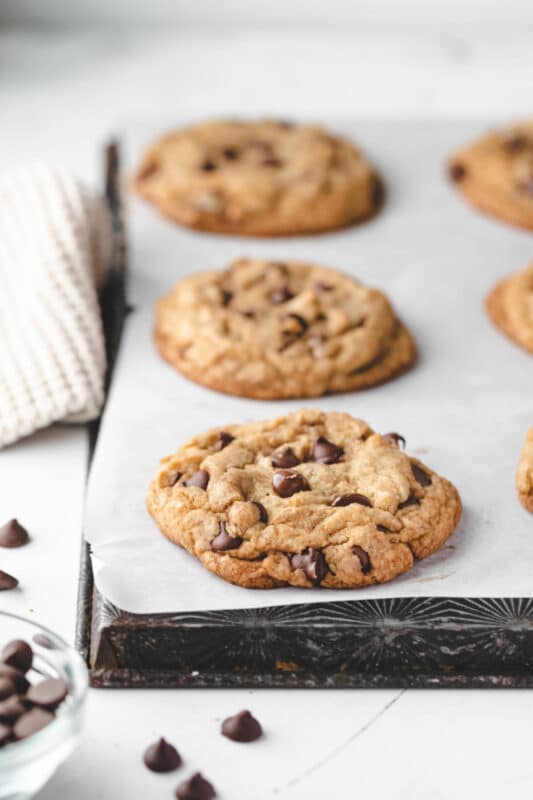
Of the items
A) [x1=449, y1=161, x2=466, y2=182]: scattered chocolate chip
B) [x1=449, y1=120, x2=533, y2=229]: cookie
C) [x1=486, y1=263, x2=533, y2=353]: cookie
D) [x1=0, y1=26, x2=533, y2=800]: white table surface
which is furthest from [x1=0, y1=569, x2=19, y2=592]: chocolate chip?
[x1=449, y1=161, x2=466, y2=182]: scattered chocolate chip

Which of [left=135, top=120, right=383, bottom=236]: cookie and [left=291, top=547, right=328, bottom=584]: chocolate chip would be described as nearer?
[left=291, top=547, right=328, bottom=584]: chocolate chip

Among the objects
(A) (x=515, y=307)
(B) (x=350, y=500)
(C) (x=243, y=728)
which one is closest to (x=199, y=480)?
(B) (x=350, y=500)

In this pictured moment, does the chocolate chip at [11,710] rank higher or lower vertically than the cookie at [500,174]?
lower

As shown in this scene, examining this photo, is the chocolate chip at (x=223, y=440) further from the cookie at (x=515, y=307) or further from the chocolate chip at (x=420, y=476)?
the cookie at (x=515, y=307)

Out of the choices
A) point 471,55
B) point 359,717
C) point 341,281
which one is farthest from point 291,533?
point 471,55

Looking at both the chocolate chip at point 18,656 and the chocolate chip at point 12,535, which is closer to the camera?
the chocolate chip at point 18,656

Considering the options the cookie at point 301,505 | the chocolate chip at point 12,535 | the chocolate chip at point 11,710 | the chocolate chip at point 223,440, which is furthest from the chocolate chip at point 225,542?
the chocolate chip at point 11,710

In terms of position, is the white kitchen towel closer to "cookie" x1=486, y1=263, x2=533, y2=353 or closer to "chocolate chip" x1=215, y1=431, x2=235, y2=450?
"chocolate chip" x1=215, y1=431, x2=235, y2=450

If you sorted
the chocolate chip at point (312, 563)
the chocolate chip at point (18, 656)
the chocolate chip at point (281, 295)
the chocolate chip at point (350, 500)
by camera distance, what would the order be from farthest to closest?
the chocolate chip at point (281, 295)
the chocolate chip at point (350, 500)
the chocolate chip at point (312, 563)
the chocolate chip at point (18, 656)
